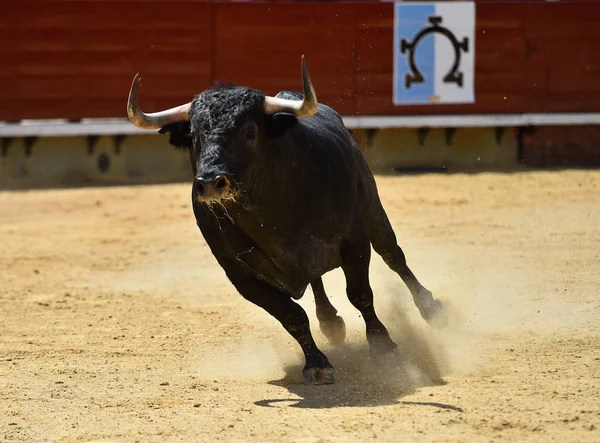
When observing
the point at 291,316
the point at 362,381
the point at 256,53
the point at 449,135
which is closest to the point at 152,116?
the point at 291,316

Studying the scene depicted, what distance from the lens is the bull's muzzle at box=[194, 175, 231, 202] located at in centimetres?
397

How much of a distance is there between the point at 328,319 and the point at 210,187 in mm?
1509

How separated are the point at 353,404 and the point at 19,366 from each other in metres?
1.62

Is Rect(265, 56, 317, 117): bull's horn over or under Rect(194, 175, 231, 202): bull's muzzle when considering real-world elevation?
over

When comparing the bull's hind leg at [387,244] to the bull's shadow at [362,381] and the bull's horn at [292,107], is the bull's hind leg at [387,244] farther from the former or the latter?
the bull's horn at [292,107]

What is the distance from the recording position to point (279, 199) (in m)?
4.48

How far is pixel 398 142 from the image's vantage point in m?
11.1

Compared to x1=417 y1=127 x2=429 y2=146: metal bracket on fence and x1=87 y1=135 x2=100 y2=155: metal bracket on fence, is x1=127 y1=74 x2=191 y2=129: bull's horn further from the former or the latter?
x1=417 y1=127 x2=429 y2=146: metal bracket on fence

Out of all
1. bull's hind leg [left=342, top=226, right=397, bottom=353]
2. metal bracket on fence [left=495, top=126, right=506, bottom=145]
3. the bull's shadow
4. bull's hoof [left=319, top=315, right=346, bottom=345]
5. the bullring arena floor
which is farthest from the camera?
Result: metal bracket on fence [left=495, top=126, right=506, bottom=145]

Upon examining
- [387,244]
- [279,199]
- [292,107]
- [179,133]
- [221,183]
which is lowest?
[387,244]

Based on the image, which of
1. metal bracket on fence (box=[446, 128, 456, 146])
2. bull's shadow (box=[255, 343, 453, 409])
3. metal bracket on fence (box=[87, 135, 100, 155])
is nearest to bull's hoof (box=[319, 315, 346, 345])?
bull's shadow (box=[255, 343, 453, 409])

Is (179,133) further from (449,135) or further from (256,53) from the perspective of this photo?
(449,135)

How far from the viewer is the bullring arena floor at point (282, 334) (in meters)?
3.80

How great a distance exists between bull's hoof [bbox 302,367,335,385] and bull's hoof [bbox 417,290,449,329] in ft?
3.34
